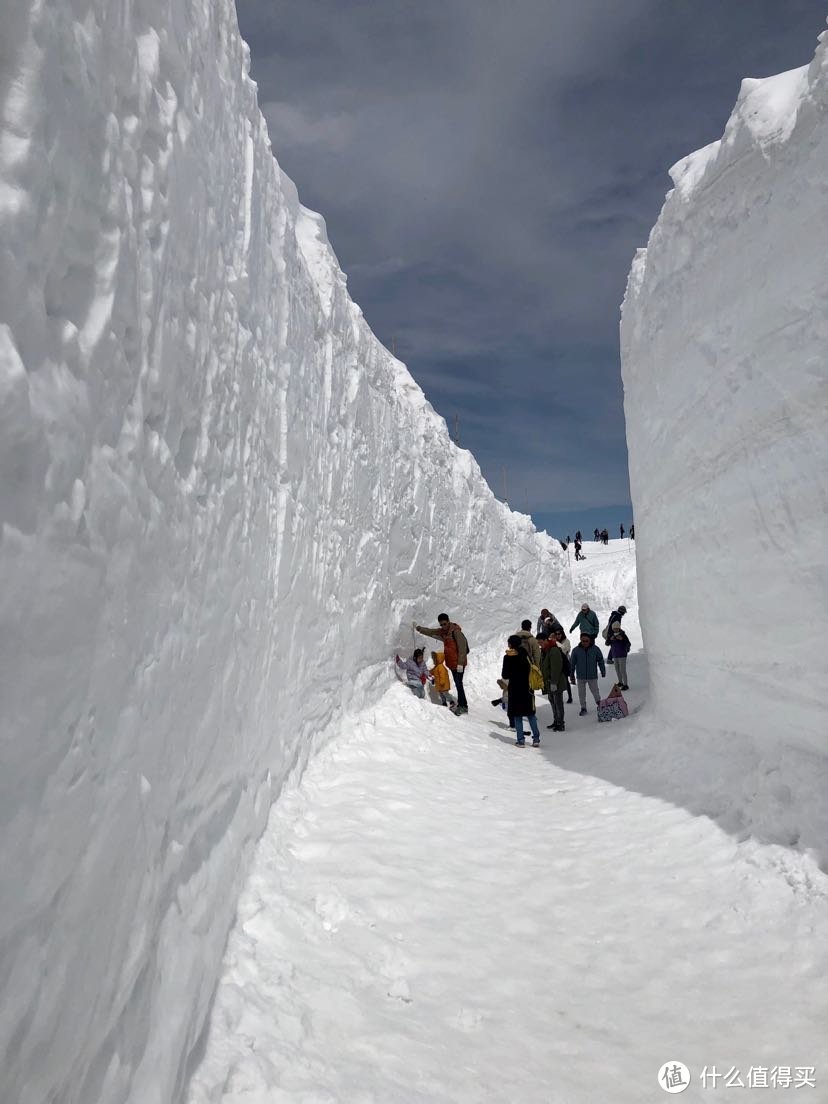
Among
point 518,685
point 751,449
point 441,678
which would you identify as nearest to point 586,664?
point 441,678

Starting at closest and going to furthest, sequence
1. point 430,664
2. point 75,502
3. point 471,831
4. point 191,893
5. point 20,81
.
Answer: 1. point 20,81
2. point 75,502
3. point 191,893
4. point 471,831
5. point 430,664

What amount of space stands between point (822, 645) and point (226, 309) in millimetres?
3922

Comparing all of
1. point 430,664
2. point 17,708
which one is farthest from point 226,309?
point 430,664

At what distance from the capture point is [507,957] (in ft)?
11.0

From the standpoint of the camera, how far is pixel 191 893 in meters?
2.66

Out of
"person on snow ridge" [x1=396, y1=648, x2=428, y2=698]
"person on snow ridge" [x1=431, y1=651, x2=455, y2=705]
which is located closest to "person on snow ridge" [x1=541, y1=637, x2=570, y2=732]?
"person on snow ridge" [x1=431, y1=651, x2=455, y2=705]

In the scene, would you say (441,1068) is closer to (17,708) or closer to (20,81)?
(17,708)

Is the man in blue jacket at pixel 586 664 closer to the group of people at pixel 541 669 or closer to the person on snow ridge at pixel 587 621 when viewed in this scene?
the group of people at pixel 541 669

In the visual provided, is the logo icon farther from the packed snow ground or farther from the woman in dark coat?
the woman in dark coat

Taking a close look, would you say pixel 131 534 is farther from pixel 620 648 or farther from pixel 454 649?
pixel 620 648

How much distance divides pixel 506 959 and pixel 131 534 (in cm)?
277

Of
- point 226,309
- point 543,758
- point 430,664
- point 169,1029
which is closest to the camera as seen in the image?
point 169,1029

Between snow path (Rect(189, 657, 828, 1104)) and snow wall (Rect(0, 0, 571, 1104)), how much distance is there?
33cm

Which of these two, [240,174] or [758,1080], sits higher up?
[240,174]
